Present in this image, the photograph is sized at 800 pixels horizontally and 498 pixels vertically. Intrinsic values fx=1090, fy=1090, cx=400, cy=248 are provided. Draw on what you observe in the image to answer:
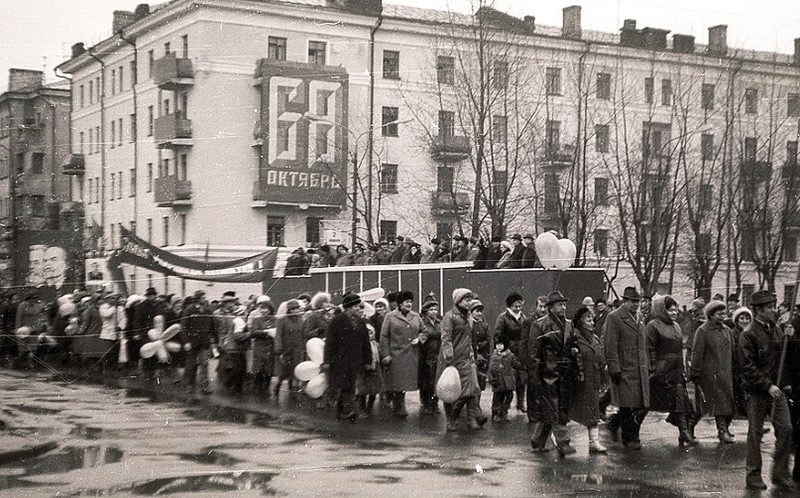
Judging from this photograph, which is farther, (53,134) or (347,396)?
(347,396)

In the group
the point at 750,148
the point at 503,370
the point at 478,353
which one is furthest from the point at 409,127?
the point at 750,148

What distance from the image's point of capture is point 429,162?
17.0 metres

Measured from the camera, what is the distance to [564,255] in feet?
65.5

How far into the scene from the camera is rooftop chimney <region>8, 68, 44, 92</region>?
11562 millimetres

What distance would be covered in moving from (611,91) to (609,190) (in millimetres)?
4957

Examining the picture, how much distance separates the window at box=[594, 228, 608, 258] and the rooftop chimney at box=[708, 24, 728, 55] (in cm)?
623

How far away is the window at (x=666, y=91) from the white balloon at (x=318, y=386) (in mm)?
13361

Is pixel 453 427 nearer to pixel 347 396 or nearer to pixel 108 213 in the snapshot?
pixel 347 396

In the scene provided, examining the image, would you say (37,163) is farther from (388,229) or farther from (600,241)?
(600,241)

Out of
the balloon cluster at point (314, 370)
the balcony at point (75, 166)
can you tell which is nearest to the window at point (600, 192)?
the balloon cluster at point (314, 370)

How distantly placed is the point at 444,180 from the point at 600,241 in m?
10.5

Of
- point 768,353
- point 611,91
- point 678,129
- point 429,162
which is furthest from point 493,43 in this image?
point 768,353

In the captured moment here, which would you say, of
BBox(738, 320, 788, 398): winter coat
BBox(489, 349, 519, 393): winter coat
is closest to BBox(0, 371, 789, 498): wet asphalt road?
BBox(489, 349, 519, 393): winter coat

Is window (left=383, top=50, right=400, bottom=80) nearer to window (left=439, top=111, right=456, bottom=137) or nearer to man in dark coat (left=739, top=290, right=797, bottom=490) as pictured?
window (left=439, top=111, right=456, bottom=137)
